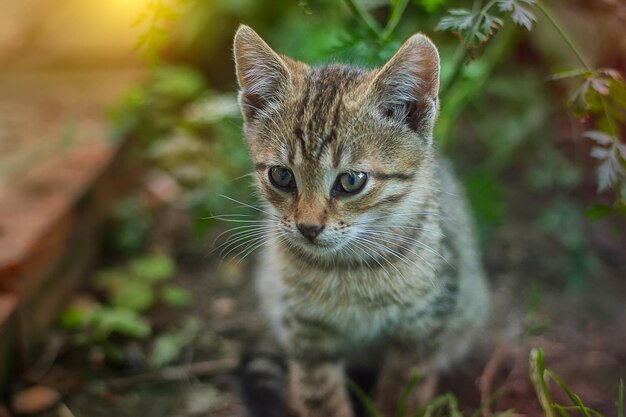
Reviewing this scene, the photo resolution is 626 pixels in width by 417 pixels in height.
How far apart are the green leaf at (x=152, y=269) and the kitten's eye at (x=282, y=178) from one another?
135cm

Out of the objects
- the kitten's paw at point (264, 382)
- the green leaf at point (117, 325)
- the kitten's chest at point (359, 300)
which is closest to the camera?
the kitten's chest at point (359, 300)

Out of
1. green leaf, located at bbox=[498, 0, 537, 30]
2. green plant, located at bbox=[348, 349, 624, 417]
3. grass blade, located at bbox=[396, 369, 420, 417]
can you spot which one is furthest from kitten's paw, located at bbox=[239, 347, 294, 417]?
green leaf, located at bbox=[498, 0, 537, 30]

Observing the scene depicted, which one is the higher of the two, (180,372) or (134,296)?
(134,296)

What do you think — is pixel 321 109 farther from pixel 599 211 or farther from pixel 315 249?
pixel 599 211

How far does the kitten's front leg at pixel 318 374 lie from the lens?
2.84m

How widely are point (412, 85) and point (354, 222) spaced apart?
1.60 feet

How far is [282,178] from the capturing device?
259 centimetres

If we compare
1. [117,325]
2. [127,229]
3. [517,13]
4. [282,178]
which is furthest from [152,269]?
[517,13]

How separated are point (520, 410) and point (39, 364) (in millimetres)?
1982

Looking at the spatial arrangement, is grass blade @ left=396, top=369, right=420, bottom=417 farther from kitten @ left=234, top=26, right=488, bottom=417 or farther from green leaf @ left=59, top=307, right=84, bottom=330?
green leaf @ left=59, top=307, right=84, bottom=330

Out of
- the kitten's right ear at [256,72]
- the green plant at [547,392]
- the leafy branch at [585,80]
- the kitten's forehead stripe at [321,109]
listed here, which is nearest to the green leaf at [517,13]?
the leafy branch at [585,80]

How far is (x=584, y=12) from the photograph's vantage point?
4398 millimetres

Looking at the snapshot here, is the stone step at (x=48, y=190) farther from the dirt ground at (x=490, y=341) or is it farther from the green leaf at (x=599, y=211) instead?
the green leaf at (x=599, y=211)

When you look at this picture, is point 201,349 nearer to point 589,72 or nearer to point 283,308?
point 283,308
